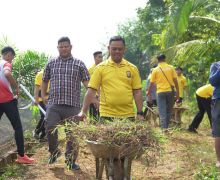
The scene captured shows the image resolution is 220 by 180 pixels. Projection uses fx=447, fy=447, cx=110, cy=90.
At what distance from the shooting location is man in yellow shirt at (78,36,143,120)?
545 centimetres

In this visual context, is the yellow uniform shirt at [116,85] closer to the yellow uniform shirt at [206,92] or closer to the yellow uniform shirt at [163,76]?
the yellow uniform shirt at [206,92]

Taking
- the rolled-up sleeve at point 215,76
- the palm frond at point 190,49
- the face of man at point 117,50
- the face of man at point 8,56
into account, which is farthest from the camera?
the palm frond at point 190,49

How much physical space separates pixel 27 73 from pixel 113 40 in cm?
1024

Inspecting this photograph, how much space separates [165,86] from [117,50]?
4773 millimetres

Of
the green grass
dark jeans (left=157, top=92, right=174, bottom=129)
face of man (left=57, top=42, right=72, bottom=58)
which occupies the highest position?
face of man (left=57, top=42, right=72, bottom=58)

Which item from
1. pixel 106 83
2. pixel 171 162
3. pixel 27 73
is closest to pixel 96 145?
pixel 106 83

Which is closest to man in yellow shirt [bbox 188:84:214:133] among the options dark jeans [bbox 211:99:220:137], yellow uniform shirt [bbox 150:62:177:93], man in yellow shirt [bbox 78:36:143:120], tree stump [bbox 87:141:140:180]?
yellow uniform shirt [bbox 150:62:177:93]

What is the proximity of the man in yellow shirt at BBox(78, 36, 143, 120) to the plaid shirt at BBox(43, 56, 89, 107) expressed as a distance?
3.84 ft

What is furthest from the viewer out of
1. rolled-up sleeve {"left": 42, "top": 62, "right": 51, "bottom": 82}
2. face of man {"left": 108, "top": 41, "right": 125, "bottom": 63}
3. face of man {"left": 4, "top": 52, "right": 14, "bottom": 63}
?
face of man {"left": 4, "top": 52, "right": 14, "bottom": 63}

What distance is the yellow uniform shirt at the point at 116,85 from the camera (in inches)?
215

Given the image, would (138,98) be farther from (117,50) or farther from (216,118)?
(216,118)

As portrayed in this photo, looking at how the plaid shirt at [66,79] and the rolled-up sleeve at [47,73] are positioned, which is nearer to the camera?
the plaid shirt at [66,79]

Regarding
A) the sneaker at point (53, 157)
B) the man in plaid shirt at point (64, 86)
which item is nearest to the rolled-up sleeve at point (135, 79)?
the man in plaid shirt at point (64, 86)

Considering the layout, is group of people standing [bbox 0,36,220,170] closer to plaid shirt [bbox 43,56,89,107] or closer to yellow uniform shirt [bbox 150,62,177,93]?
plaid shirt [bbox 43,56,89,107]
